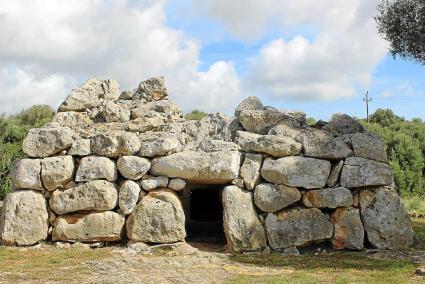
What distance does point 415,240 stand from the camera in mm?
11055

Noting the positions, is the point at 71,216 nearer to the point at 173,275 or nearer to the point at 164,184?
the point at 164,184

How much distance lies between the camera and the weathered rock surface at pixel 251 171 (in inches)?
423

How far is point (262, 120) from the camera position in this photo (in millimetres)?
11742

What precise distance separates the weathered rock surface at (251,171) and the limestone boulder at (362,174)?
170cm

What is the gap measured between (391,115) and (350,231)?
1053 inches

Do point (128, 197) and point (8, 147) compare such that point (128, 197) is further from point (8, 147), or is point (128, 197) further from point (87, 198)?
point (8, 147)

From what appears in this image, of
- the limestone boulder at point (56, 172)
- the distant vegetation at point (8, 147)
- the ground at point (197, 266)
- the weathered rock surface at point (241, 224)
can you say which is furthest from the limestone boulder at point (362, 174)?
the distant vegetation at point (8, 147)

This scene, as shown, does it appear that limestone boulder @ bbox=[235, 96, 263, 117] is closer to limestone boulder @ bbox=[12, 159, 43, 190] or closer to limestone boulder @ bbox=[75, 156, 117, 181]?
limestone boulder @ bbox=[75, 156, 117, 181]

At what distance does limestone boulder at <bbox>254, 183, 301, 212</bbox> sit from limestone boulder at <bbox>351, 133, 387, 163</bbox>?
1575 mm

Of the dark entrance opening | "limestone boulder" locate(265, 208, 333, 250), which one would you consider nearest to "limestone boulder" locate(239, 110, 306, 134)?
the dark entrance opening

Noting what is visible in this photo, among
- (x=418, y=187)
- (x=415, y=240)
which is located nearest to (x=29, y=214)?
(x=415, y=240)

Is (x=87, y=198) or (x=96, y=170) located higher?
(x=96, y=170)

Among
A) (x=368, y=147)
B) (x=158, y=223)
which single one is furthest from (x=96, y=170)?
(x=368, y=147)

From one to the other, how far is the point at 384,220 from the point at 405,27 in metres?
4.77
